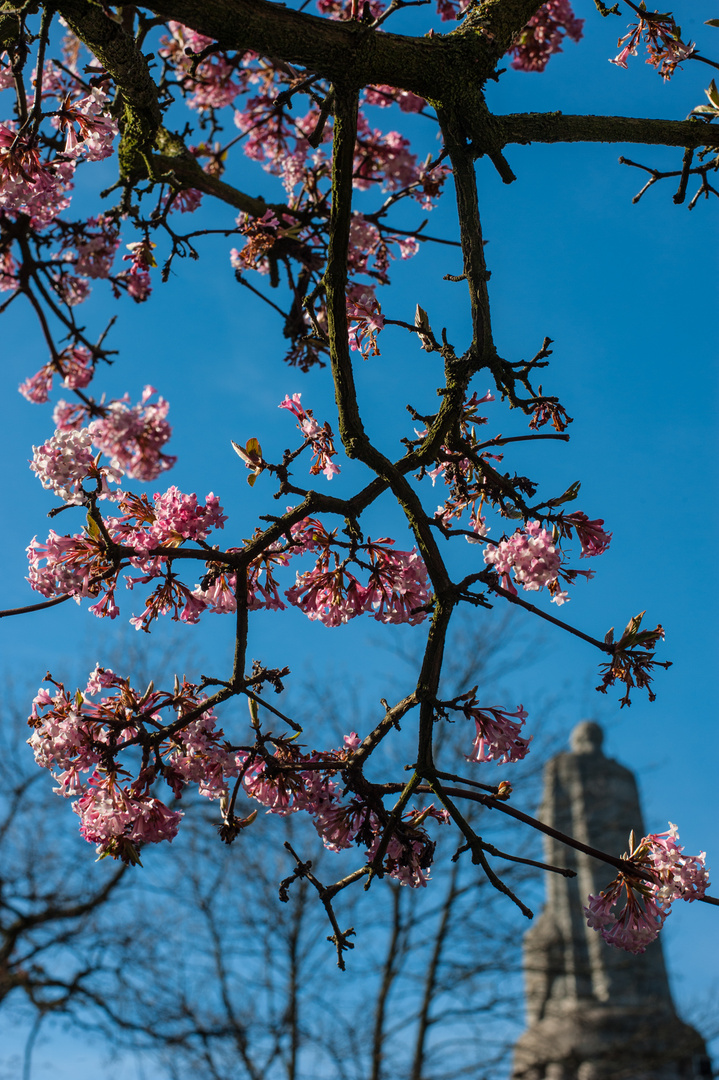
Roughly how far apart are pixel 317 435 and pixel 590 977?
14.1 m

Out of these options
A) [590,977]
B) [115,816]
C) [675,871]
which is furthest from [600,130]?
[590,977]

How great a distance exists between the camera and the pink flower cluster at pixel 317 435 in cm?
250

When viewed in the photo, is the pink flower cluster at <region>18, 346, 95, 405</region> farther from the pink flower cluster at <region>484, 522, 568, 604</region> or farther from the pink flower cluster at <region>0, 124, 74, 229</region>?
the pink flower cluster at <region>484, 522, 568, 604</region>

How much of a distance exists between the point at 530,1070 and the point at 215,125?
479 inches

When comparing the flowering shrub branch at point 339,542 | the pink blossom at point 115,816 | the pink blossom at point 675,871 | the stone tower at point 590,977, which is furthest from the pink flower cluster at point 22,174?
the stone tower at point 590,977

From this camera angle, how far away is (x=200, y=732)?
237 centimetres

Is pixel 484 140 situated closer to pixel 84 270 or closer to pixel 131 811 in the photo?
pixel 131 811

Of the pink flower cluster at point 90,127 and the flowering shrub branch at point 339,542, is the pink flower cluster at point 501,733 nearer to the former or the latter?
the flowering shrub branch at point 339,542

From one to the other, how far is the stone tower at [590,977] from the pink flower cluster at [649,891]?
9.64 meters

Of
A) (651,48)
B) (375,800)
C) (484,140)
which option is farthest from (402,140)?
(375,800)

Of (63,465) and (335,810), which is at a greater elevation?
(63,465)

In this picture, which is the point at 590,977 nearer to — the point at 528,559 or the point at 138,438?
the point at 138,438

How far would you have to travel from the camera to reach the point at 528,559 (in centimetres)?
240

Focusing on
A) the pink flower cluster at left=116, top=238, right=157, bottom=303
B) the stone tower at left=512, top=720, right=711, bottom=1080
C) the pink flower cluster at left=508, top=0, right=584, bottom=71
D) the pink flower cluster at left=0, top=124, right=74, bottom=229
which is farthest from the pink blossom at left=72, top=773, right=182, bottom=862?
the stone tower at left=512, top=720, right=711, bottom=1080
